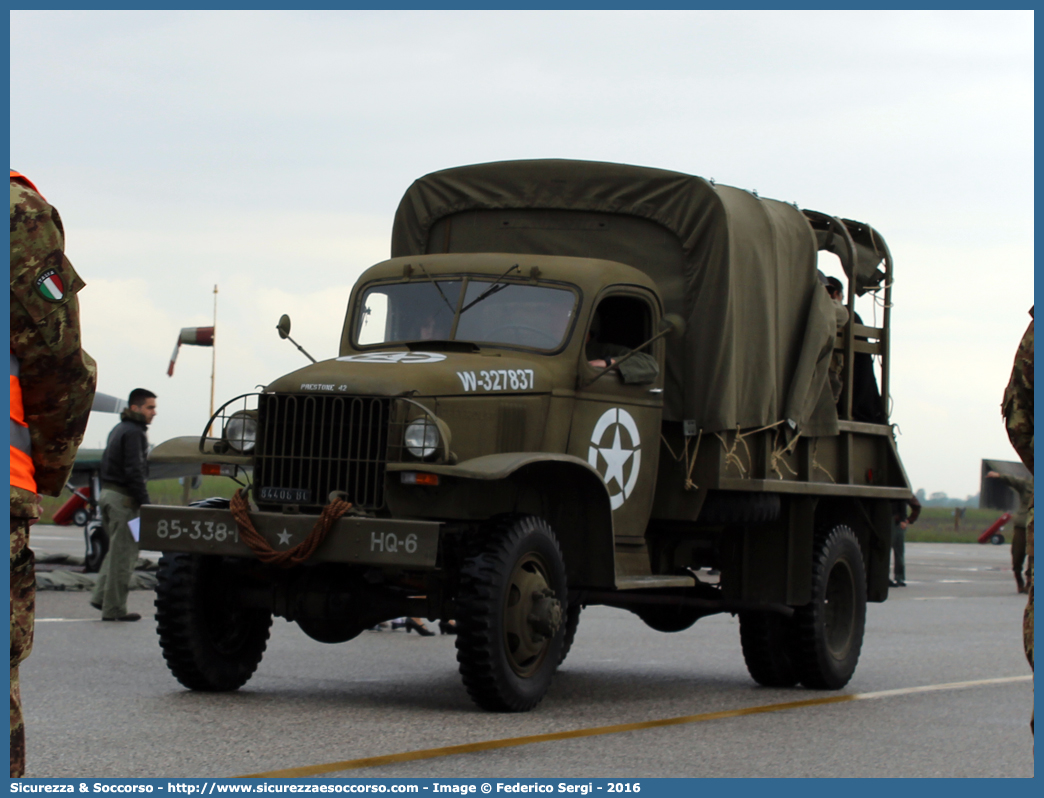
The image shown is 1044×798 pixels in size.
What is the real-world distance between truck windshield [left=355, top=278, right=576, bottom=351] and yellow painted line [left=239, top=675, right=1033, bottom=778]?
2.42 m

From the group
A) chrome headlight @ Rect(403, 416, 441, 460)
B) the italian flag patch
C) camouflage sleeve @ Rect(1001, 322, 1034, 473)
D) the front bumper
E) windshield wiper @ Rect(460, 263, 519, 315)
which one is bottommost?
the front bumper

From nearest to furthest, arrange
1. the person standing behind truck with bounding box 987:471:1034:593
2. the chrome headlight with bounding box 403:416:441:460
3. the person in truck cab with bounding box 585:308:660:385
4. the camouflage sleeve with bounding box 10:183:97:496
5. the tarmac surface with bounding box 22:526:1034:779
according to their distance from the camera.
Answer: the camouflage sleeve with bounding box 10:183:97:496 < the tarmac surface with bounding box 22:526:1034:779 < the chrome headlight with bounding box 403:416:441:460 < the person in truck cab with bounding box 585:308:660:385 < the person standing behind truck with bounding box 987:471:1034:593

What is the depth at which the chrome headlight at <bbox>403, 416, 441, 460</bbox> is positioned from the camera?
26.9ft

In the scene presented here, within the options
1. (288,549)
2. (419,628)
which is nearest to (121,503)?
(419,628)

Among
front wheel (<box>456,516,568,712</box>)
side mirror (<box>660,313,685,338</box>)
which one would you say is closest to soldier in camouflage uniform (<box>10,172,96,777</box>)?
front wheel (<box>456,516,568,712</box>)

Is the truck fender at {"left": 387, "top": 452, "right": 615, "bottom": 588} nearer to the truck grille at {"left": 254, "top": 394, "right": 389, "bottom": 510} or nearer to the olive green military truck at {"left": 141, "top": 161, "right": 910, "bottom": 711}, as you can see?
the olive green military truck at {"left": 141, "top": 161, "right": 910, "bottom": 711}

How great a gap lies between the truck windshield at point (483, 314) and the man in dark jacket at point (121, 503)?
4.50m

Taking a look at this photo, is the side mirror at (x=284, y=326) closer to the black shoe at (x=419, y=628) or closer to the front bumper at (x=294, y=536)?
the front bumper at (x=294, y=536)

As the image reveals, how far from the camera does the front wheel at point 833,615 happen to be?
35.4ft

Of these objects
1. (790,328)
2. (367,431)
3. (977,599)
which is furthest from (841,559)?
(977,599)

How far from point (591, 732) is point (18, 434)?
176 inches

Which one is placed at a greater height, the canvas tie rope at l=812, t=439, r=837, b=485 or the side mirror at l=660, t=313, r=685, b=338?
the side mirror at l=660, t=313, r=685, b=338

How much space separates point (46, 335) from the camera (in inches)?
149

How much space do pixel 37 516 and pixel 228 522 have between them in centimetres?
456
